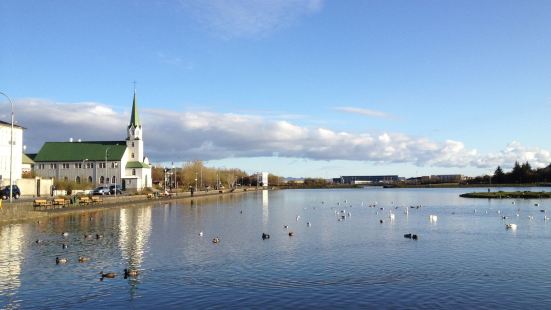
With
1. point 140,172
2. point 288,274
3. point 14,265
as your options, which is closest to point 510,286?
point 288,274

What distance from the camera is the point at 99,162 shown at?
14812 centimetres

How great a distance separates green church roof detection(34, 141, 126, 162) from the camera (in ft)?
487

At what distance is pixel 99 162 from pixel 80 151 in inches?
328

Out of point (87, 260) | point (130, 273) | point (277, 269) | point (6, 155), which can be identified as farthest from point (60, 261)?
point (6, 155)

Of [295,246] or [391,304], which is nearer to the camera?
[391,304]

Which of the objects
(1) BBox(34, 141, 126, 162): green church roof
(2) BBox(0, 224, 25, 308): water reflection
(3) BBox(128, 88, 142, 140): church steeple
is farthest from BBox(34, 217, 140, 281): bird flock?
(3) BBox(128, 88, 142, 140): church steeple

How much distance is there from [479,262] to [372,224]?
27.7 meters

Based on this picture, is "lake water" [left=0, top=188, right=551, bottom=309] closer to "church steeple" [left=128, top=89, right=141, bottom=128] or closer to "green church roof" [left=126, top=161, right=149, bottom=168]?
"green church roof" [left=126, top=161, right=149, bottom=168]

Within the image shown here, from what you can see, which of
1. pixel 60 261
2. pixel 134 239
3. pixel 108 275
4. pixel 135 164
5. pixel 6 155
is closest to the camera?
pixel 108 275

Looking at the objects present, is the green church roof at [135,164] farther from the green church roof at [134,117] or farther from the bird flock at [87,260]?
the bird flock at [87,260]

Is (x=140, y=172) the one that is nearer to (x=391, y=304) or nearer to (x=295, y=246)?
(x=295, y=246)

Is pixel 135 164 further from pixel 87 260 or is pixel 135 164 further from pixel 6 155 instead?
pixel 87 260

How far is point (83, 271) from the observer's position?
90.7 feet

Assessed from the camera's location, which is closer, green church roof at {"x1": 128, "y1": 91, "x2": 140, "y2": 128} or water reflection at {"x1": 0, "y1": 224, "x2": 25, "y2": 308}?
water reflection at {"x1": 0, "y1": 224, "x2": 25, "y2": 308}
